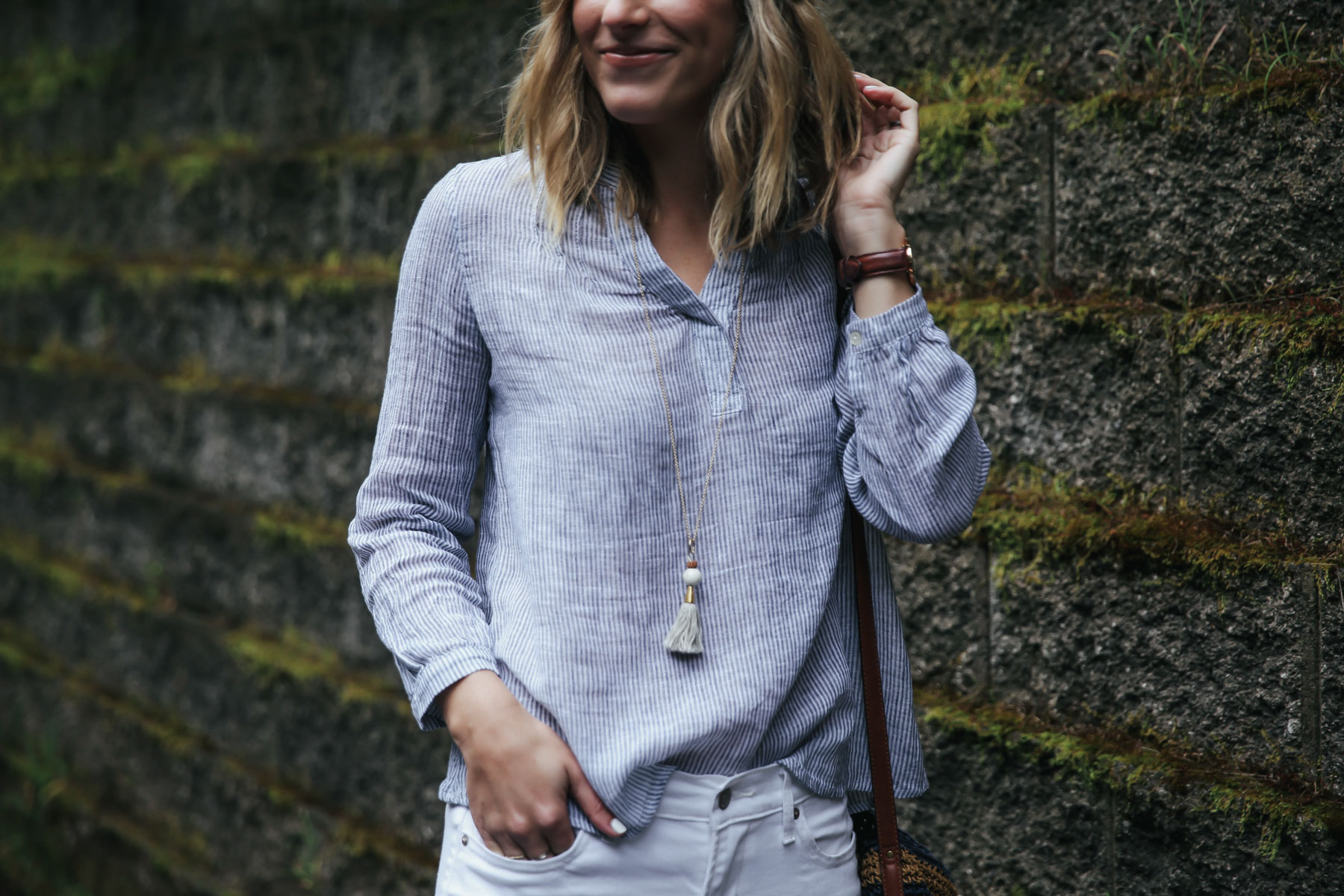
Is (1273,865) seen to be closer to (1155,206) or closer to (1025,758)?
(1025,758)

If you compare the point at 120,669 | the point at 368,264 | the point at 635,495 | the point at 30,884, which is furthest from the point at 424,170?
the point at 30,884

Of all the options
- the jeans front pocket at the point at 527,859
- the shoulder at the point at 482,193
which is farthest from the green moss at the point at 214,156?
the jeans front pocket at the point at 527,859

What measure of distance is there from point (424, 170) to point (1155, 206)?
2021 mm

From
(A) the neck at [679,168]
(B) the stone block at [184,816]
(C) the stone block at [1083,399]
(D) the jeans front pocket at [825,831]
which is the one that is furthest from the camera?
(B) the stone block at [184,816]

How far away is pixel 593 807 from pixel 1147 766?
1.07m

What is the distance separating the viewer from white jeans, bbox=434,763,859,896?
162cm

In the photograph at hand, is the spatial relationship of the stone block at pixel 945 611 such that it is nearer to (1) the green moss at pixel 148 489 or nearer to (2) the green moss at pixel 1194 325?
(2) the green moss at pixel 1194 325

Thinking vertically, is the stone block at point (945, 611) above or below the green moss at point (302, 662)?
above

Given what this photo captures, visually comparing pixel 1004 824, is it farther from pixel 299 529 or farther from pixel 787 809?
pixel 299 529

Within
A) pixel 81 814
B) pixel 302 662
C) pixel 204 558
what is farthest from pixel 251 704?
pixel 81 814

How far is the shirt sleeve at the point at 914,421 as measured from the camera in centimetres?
166

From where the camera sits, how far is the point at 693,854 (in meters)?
1.62

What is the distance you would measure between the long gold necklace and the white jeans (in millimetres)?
169

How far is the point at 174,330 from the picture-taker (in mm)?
4527
